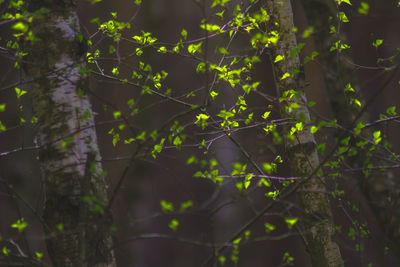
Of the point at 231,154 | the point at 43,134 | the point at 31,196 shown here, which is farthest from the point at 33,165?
the point at 43,134

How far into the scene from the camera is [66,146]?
2408 millimetres

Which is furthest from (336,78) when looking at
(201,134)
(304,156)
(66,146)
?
(66,146)

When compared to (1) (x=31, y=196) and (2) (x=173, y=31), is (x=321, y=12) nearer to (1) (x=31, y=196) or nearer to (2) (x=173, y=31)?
(2) (x=173, y=31)

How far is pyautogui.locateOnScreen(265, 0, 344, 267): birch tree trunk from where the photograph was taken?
3.37 m

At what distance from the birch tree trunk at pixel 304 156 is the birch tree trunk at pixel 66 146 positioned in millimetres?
1497

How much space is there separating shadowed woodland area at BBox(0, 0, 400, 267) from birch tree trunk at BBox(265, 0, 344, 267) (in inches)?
0.4

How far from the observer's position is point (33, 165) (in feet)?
21.8

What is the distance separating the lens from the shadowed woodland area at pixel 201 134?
7.50ft

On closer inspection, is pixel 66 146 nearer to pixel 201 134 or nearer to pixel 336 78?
pixel 201 134

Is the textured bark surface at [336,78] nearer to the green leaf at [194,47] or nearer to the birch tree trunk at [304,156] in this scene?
the birch tree trunk at [304,156]

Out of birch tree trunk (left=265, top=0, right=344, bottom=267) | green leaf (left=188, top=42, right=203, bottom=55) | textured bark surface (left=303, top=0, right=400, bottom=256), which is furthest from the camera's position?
textured bark surface (left=303, top=0, right=400, bottom=256)

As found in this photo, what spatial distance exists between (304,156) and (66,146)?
192 centimetres

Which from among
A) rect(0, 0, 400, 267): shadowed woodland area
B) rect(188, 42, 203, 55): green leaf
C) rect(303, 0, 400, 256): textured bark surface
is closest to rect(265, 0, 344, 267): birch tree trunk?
rect(0, 0, 400, 267): shadowed woodland area

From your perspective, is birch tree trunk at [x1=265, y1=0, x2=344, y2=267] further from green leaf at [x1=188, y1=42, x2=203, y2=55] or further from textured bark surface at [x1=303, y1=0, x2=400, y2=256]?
textured bark surface at [x1=303, y1=0, x2=400, y2=256]
